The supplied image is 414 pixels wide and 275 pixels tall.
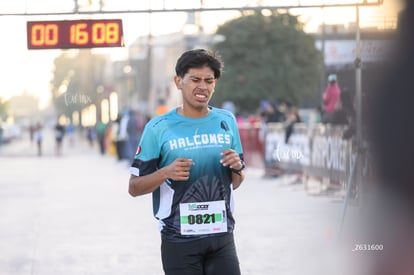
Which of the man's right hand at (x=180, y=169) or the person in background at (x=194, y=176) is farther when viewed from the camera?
the person in background at (x=194, y=176)

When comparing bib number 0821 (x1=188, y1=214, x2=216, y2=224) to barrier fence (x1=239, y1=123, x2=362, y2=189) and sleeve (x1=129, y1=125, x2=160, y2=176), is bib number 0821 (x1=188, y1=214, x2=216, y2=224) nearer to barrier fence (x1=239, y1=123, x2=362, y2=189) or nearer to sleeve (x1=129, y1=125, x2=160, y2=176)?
sleeve (x1=129, y1=125, x2=160, y2=176)

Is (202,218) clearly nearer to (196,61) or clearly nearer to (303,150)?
(196,61)

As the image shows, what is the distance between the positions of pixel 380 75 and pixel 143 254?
3046 millimetres

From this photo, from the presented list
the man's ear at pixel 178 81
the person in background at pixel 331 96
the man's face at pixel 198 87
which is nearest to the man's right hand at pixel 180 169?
the man's face at pixel 198 87

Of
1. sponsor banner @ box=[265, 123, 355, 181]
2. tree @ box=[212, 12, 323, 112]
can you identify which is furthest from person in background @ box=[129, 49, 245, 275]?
tree @ box=[212, 12, 323, 112]

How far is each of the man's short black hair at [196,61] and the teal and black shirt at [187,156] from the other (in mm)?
210

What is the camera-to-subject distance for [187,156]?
475 cm

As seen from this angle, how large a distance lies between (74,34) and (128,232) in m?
2.33

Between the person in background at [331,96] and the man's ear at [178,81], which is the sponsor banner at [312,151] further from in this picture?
the man's ear at [178,81]

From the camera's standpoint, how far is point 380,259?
827cm

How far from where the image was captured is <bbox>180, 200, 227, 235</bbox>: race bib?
4.76m

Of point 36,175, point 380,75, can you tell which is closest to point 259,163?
point 36,175

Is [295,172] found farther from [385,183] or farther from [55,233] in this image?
[385,183]

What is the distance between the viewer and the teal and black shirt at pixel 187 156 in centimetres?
476
